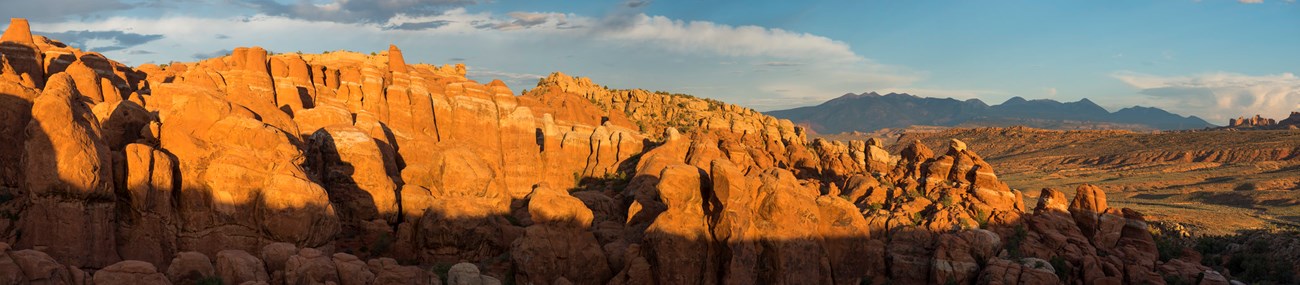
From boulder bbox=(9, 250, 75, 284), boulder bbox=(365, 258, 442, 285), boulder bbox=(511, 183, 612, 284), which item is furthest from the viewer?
boulder bbox=(511, 183, 612, 284)

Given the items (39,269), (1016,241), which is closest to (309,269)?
(39,269)

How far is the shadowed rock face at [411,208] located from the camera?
89.7 feet

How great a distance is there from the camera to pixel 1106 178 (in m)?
134

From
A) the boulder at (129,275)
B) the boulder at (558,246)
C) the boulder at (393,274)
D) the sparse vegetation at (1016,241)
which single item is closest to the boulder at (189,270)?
the boulder at (129,275)

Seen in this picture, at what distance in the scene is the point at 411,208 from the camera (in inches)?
1473

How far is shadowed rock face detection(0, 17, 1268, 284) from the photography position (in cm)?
2733

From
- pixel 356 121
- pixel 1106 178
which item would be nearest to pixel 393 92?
pixel 356 121

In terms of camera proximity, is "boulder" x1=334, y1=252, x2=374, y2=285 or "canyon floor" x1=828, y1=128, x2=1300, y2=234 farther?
"canyon floor" x1=828, y1=128, x2=1300, y2=234

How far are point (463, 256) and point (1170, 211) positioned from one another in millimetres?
80606

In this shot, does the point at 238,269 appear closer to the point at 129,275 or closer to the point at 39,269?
the point at 129,275

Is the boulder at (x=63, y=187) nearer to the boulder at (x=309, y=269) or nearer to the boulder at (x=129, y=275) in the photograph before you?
the boulder at (x=129, y=275)

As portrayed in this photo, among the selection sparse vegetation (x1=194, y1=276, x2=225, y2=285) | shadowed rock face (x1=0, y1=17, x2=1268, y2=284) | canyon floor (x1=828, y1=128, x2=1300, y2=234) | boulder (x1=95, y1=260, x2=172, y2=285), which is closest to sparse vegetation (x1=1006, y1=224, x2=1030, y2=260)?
shadowed rock face (x1=0, y1=17, x2=1268, y2=284)

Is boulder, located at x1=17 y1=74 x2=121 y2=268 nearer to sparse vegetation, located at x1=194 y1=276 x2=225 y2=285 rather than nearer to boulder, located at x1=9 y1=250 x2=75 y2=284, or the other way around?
boulder, located at x1=9 y1=250 x2=75 y2=284

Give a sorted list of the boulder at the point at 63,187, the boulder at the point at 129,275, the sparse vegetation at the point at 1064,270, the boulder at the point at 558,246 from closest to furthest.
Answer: the boulder at the point at 129,275, the boulder at the point at 63,187, the boulder at the point at 558,246, the sparse vegetation at the point at 1064,270
